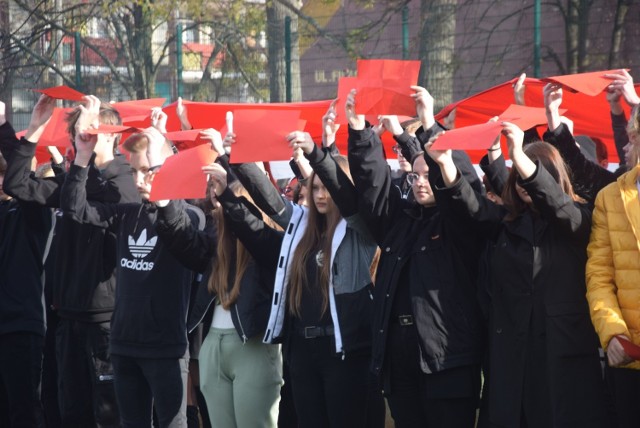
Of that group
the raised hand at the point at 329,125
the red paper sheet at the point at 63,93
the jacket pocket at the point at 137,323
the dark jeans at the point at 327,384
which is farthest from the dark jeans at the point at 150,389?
the red paper sheet at the point at 63,93

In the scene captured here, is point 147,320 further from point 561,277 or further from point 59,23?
point 59,23

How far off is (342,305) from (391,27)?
6276 mm

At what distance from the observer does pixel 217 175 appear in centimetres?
513

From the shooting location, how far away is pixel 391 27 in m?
10.7

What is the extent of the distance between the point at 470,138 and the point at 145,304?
7.07ft

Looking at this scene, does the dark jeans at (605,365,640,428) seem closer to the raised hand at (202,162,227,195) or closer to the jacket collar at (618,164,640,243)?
the jacket collar at (618,164,640,243)

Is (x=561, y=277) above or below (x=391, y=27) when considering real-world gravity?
below

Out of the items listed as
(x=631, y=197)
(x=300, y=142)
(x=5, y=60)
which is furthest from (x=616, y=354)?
(x=5, y=60)

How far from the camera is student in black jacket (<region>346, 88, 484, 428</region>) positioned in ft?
14.3

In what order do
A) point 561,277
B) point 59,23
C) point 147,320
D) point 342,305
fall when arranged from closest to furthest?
point 561,277 → point 342,305 → point 147,320 → point 59,23

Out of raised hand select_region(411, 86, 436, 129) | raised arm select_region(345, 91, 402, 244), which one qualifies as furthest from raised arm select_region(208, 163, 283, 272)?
raised hand select_region(411, 86, 436, 129)

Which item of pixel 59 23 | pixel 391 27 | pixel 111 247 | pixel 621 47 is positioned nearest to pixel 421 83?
pixel 391 27

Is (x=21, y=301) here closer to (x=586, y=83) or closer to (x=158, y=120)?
(x=158, y=120)

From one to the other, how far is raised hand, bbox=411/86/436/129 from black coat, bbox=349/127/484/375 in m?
0.24
